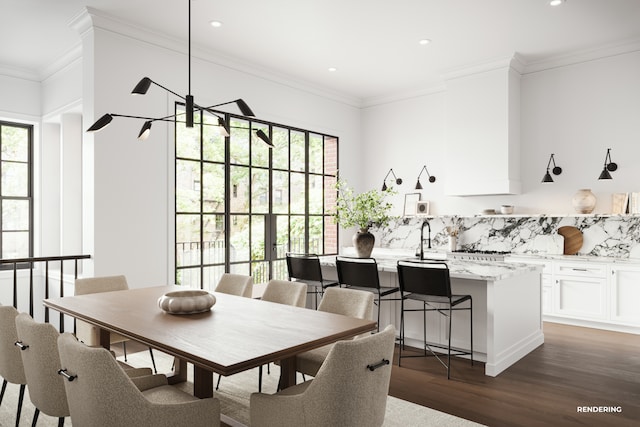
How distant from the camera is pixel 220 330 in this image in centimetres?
231

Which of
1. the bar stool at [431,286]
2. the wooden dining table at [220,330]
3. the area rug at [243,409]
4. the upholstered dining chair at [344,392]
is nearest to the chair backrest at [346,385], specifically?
the upholstered dining chair at [344,392]

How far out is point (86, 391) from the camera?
174cm

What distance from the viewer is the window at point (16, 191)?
5.75m

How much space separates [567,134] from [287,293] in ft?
14.4

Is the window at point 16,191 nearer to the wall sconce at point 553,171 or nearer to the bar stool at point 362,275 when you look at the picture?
the bar stool at point 362,275

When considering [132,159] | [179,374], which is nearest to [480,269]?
[179,374]

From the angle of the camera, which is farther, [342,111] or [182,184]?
[182,184]

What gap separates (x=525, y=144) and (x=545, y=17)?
6.23ft

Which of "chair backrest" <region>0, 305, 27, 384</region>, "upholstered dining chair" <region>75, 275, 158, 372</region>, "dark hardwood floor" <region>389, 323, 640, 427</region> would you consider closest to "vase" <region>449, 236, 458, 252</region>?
"dark hardwood floor" <region>389, 323, 640, 427</region>

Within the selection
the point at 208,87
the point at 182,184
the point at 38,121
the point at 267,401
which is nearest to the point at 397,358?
the point at 267,401

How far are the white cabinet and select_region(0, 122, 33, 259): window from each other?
654cm

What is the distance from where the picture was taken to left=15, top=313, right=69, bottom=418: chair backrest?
6.91 feet

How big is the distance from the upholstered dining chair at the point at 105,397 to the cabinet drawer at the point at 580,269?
4782mm

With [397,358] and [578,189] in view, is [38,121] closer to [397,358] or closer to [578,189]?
[397,358]
